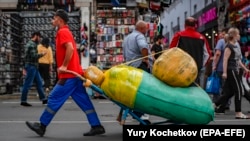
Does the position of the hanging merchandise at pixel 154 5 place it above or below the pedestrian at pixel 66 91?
above

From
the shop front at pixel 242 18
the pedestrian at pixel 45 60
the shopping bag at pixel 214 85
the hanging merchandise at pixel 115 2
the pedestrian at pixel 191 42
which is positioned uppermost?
the hanging merchandise at pixel 115 2

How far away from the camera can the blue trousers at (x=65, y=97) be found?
7.73 m

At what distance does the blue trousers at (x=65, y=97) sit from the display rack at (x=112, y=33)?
415 inches

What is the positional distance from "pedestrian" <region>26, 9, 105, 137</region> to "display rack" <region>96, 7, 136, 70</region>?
10.5 meters

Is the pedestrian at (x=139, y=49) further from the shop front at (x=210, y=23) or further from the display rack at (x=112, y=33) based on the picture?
the shop front at (x=210, y=23)

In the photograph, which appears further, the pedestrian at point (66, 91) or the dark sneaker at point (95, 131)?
the dark sneaker at point (95, 131)

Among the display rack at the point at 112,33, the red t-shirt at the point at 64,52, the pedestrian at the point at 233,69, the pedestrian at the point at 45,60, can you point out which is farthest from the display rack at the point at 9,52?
the red t-shirt at the point at 64,52

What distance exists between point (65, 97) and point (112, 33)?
11.3 meters

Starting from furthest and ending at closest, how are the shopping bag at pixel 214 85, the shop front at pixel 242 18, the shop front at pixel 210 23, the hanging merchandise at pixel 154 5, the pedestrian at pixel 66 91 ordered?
the shop front at pixel 210 23 → the hanging merchandise at pixel 154 5 → the shop front at pixel 242 18 → the shopping bag at pixel 214 85 → the pedestrian at pixel 66 91

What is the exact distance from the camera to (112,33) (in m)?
18.9

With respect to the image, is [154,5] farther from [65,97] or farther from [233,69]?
[65,97]

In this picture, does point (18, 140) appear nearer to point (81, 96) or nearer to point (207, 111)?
point (81, 96)

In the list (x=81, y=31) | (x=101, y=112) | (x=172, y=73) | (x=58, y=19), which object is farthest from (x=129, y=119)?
(x=81, y=31)

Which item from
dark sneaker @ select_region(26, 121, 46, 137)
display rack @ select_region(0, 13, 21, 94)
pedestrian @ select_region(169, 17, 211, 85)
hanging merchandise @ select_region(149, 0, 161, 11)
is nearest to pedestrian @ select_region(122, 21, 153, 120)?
pedestrian @ select_region(169, 17, 211, 85)
